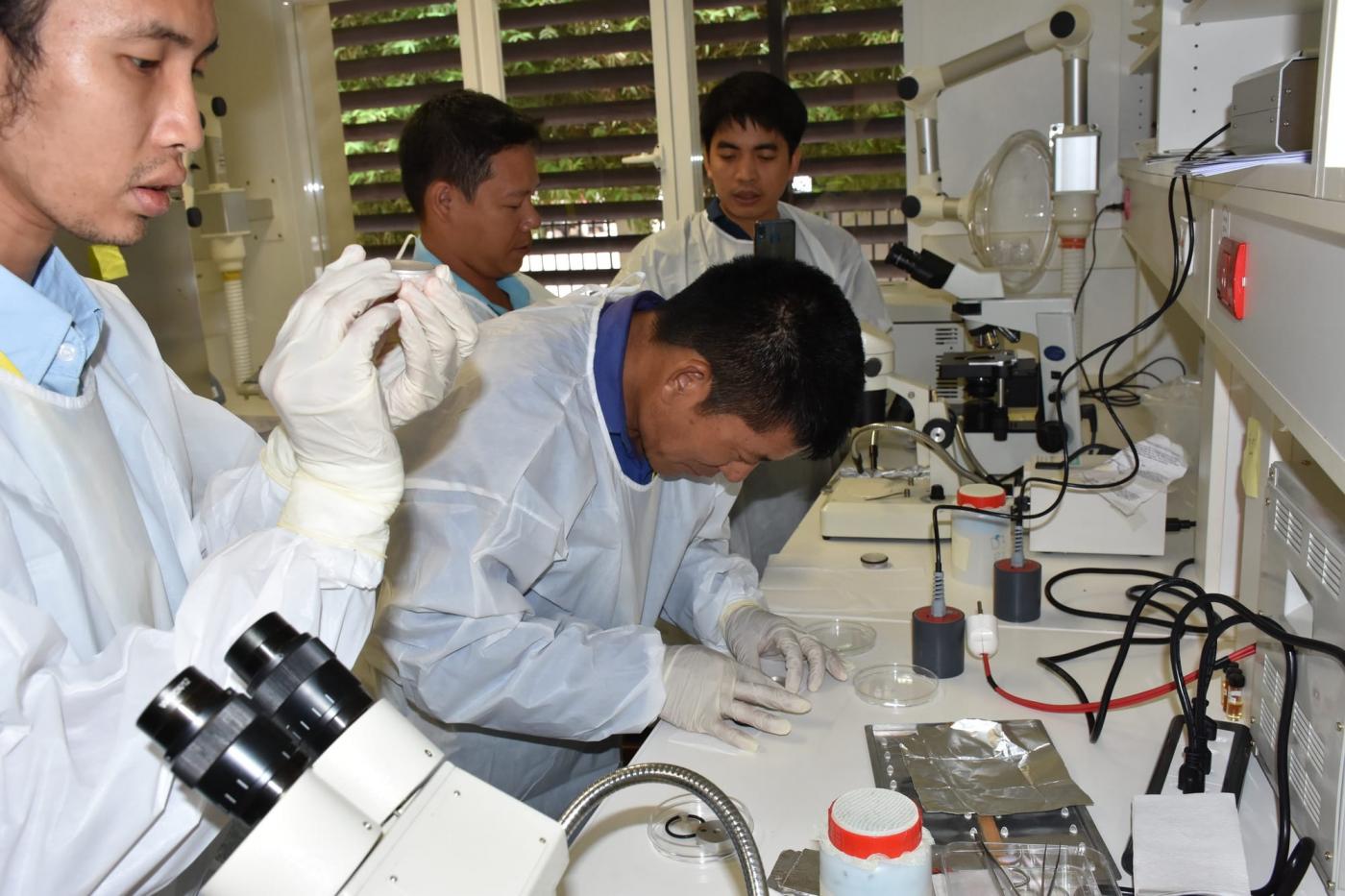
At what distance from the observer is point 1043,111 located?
127 inches

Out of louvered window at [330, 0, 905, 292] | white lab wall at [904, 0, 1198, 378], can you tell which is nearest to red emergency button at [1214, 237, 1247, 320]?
white lab wall at [904, 0, 1198, 378]

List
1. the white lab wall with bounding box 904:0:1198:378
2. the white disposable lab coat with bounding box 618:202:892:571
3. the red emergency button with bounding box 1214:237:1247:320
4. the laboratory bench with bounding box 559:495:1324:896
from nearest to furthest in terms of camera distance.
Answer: the laboratory bench with bounding box 559:495:1324:896
the red emergency button with bounding box 1214:237:1247:320
the white disposable lab coat with bounding box 618:202:892:571
the white lab wall with bounding box 904:0:1198:378

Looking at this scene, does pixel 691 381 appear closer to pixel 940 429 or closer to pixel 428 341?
pixel 428 341

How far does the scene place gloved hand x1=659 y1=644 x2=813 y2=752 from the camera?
4.04ft

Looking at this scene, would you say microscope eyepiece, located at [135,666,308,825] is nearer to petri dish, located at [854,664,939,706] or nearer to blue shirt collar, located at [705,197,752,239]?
petri dish, located at [854,664,939,706]

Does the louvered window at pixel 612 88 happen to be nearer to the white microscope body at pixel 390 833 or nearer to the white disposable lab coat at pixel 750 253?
the white disposable lab coat at pixel 750 253

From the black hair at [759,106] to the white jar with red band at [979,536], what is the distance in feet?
4.66

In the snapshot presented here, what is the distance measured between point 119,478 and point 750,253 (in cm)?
219

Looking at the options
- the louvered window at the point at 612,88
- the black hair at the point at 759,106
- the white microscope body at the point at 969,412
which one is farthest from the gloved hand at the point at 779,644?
the louvered window at the point at 612,88

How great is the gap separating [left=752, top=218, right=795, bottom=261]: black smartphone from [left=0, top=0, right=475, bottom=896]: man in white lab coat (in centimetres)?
132

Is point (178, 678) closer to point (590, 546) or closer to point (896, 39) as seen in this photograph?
point (590, 546)

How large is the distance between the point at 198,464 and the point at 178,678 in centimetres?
72

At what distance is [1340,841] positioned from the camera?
854 millimetres

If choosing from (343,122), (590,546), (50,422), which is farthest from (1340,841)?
(343,122)
